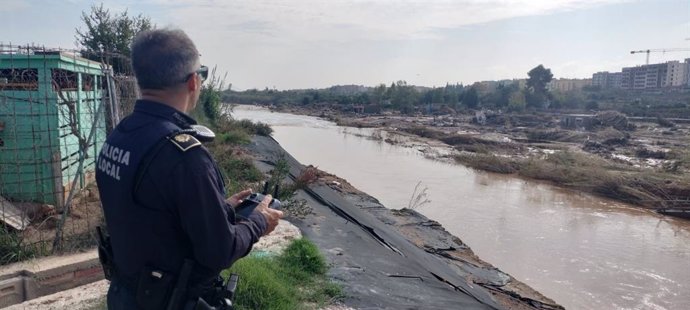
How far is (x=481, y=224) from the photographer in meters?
12.1

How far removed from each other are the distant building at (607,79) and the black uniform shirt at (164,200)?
13345 centimetres

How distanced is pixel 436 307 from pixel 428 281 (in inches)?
34.6

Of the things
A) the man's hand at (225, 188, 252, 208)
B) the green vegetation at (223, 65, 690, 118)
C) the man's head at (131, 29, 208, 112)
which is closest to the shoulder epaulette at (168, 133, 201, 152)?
the man's head at (131, 29, 208, 112)

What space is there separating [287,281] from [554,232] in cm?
935

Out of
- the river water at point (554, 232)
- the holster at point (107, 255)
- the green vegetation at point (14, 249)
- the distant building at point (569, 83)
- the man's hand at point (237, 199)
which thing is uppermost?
the distant building at point (569, 83)

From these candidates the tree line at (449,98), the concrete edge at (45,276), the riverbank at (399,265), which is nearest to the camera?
the concrete edge at (45,276)

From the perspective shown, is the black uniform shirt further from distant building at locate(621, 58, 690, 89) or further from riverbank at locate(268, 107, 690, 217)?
distant building at locate(621, 58, 690, 89)

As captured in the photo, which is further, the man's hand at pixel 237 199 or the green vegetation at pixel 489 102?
the green vegetation at pixel 489 102

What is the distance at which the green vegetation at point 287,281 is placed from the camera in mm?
3832

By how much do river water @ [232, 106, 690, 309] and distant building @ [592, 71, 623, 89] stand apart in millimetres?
117527

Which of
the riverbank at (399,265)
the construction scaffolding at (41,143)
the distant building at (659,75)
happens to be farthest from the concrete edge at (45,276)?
the distant building at (659,75)

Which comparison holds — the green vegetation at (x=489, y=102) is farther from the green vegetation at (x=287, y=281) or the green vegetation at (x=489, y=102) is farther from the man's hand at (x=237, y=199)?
the man's hand at (x=237, y=199)

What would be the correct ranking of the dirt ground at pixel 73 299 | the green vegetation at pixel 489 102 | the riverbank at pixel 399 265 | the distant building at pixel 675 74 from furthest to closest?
the distant building at pixel 675 74
the green vegetation at pixel 489 102
the riverbank at pixel 399 265
the dirt ground at pixel 73 299

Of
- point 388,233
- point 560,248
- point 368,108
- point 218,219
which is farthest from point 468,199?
point 368,108
